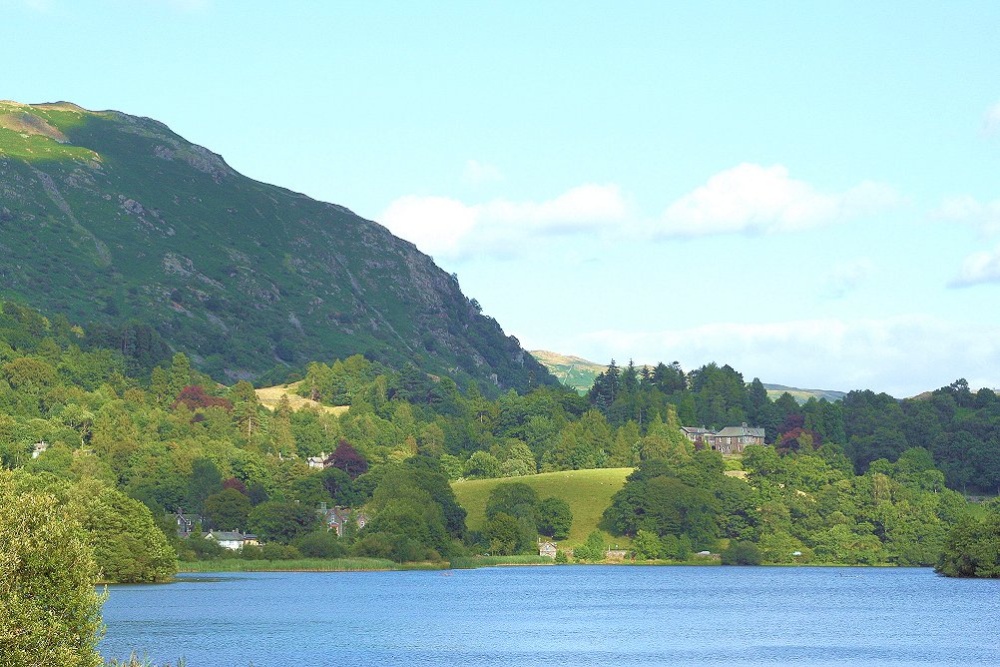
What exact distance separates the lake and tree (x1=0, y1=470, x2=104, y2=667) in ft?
127

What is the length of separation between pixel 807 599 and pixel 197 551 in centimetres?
9000

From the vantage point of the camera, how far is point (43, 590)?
4981 centimetres

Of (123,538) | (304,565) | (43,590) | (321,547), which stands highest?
(43,590)

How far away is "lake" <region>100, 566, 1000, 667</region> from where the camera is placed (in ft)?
311

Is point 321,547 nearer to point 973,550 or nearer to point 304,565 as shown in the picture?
point 304,565

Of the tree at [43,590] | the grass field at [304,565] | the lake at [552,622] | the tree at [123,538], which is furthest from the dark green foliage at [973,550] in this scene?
the tree at [43,590]

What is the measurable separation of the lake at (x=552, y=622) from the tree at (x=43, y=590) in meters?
38.8

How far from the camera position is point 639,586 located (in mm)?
170500

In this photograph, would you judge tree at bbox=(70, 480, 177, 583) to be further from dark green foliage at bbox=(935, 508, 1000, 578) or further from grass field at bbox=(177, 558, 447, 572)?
dark green foliage at bbox=(935, 508, 1000, 578)

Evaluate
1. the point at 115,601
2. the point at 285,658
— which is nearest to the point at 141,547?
the point at 115,601

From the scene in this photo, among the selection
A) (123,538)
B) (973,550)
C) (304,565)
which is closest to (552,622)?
(123,538)

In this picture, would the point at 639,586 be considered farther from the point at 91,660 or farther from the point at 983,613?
the point at 91,660

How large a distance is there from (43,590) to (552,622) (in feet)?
244

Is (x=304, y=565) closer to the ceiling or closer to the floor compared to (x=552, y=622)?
closer to the floor
